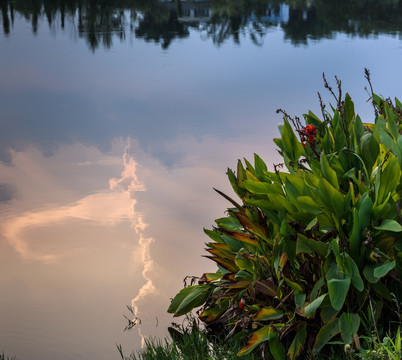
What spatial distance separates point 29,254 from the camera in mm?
5387

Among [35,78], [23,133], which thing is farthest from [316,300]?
[35,78]

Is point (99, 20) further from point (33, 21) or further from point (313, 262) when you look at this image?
point (313, 262)

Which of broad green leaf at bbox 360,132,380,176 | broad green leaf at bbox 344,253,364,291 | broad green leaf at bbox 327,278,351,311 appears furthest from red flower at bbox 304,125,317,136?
broad green leaf at bbox 327,278,351,311

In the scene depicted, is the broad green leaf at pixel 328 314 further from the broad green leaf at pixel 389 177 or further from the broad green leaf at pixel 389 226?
the broad green leaf at pixel 389 177

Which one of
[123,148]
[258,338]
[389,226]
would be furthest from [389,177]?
[123,148]

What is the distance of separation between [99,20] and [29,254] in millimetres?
14468

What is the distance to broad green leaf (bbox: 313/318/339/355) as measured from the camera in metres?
3.14

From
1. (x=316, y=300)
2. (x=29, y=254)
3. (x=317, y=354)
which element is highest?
(x=316, y=300)

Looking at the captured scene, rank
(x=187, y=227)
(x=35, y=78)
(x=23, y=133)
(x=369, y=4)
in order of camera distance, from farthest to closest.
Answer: (x=369, y=4) → (x=35, y=78) → (x=23, y=133) → (x=187, y=227)

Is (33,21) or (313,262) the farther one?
(33,21)

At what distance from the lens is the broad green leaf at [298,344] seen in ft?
10.5

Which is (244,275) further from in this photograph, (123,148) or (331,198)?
(123,148)

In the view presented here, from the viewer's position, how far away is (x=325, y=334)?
315 centimetres

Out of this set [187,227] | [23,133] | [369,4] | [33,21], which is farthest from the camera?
[369,4]
